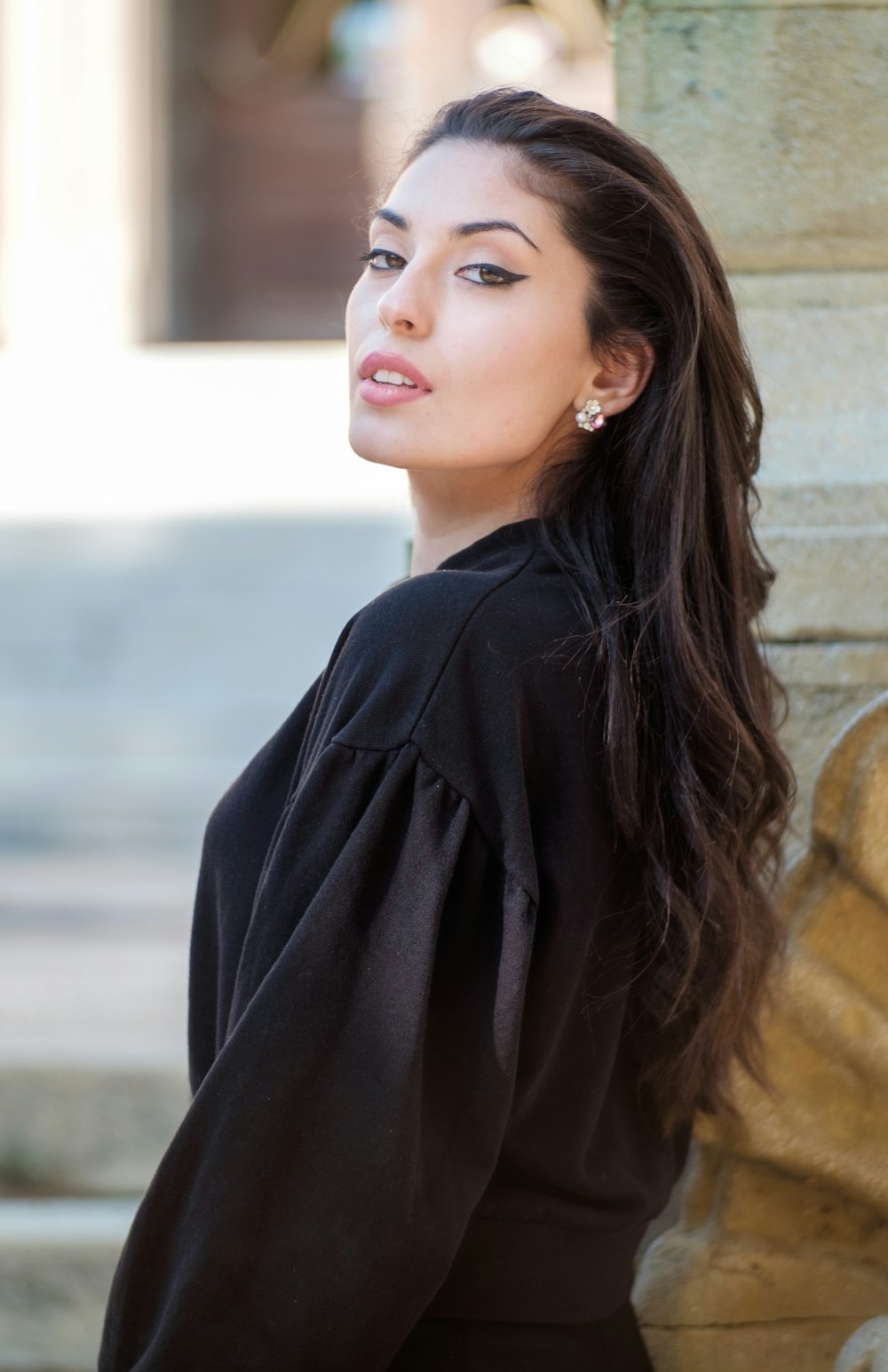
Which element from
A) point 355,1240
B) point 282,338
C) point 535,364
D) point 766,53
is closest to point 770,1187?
point 355,1240

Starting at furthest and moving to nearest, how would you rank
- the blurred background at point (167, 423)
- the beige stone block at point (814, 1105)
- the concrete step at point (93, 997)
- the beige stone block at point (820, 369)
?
the blurred background at point (167, 423) → the concrete step at point (93, 997) → the beige stone block at point (820, 369) → the beige stone block at point (814, 1105)

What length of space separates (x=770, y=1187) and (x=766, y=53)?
1.34 meters

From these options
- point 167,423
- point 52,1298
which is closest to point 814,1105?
point 52,1298

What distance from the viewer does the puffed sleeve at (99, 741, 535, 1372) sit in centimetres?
111

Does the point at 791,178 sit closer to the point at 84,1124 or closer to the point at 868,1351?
the point at 868,1351

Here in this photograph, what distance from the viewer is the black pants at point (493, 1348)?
1.24 metres

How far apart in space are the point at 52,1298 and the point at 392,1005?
4.70ft

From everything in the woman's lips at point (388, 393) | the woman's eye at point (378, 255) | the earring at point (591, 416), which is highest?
the woman's eye at point (378, 255)

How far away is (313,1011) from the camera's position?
1118mm

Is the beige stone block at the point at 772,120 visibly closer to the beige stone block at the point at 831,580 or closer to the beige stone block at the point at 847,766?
the beige stone block at the point at 831,580

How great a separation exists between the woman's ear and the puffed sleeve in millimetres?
440

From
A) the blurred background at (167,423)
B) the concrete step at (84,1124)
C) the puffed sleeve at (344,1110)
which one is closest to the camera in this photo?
the puffed sleeve at (344,1110)

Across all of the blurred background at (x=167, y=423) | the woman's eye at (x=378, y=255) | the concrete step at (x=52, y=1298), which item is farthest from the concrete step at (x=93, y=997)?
the woman's eye at (x=378, y=255)

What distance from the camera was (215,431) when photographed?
7824 millimetres
